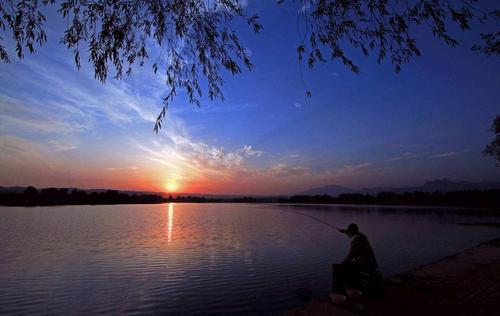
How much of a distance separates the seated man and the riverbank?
96 cm

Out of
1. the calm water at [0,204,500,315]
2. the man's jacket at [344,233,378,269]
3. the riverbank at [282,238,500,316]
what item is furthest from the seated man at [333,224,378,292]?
the calm water at [0,204,500,315]

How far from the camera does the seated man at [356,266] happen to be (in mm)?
10742

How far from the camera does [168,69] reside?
797 centimetres

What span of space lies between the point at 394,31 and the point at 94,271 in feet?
67.4

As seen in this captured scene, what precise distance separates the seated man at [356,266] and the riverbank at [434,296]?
3.15 ft

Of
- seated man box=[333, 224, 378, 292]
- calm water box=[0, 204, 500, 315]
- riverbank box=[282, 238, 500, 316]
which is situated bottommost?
calm water box=[0, 204, 500, 315]

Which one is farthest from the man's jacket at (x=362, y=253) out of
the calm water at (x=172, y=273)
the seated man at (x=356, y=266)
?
the calm water at (x=172, y=273)

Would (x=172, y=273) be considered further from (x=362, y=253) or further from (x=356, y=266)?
(x=362, y=253)

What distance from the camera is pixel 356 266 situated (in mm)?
10883

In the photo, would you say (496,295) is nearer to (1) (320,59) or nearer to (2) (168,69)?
(1) (320,59)

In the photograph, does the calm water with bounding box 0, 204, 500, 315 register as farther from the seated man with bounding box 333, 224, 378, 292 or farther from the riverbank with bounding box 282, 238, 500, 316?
the riverbank with bounding box 282, 238, 500, 316

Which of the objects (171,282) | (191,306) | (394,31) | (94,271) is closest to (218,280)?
(171,282)

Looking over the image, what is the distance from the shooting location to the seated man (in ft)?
35.2

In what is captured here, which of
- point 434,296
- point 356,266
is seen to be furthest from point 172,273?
point 434,296
